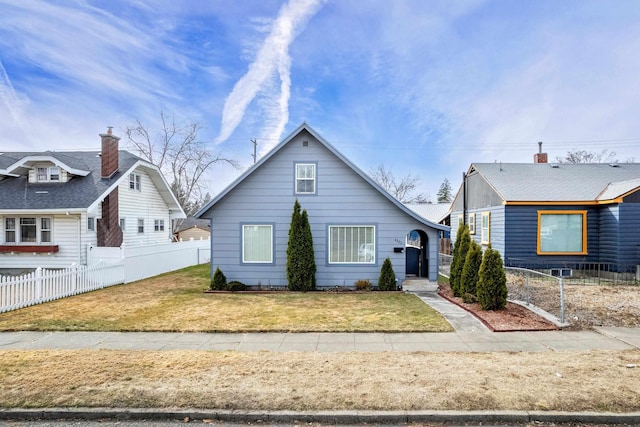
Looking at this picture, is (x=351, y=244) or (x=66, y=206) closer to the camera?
(x=351, y=244)

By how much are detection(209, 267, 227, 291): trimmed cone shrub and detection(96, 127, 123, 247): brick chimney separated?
815cm

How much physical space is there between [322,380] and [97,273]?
11482 millimetres

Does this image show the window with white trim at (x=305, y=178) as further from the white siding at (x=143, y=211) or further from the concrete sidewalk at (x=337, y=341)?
the white siding at (x=143, y=211)

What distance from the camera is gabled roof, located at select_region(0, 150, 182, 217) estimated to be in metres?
15.6

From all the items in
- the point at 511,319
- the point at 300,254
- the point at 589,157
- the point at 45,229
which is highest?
the point at 589,157

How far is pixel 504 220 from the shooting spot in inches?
623

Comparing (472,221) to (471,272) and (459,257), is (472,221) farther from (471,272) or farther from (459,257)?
(471,272)

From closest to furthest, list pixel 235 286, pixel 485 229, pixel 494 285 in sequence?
pixel 494 285
pixel 235 286
pixel 485 229

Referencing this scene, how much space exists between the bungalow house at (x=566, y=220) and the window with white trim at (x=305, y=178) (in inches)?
304

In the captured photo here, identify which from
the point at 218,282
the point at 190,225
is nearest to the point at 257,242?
the point at 218,282

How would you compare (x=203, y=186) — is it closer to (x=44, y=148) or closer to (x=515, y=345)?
(x=44, y=148)

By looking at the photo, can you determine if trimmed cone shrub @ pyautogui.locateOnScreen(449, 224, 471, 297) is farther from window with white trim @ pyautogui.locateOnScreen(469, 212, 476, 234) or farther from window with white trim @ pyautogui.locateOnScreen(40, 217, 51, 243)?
window with white trim @ pyautogui.locateOnScreen(40, 217, 51, 243)

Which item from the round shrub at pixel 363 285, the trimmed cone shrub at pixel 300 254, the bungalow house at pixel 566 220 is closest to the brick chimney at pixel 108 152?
the trimmed cone shrub at pixel 300 254

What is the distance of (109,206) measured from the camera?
55.7ft
